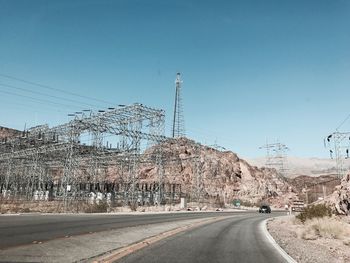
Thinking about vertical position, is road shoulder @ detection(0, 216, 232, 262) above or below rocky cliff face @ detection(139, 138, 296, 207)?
below

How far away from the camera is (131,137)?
47.3 meters

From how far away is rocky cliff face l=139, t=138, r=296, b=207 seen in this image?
9188 centimetres

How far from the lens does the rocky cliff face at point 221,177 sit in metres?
91.9

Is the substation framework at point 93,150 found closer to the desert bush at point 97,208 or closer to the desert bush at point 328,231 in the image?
the desert bush at point 97,208

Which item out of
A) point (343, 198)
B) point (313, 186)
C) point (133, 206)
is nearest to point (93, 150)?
point (133, 206)

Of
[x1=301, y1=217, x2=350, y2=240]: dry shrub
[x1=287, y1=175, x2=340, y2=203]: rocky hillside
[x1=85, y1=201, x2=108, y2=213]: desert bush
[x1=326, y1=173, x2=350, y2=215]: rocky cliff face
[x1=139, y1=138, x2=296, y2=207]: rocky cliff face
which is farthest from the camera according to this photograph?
[x1=287, y1=175, x2=340, y2=203]: rocky hillside

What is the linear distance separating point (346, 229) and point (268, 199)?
78558 mm

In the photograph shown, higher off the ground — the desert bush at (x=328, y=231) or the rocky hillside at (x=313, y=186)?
the rocky hillside at (x=313, y=186)

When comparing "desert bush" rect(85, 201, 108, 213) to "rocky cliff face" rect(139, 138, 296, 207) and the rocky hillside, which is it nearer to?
"rocky cliff face" rect(139, 138, 296, 207)


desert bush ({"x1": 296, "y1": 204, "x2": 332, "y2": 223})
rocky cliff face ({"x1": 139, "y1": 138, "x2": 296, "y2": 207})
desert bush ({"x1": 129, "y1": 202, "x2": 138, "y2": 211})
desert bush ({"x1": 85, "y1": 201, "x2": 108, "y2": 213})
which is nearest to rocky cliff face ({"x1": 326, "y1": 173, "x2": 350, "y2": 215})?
desert bush ({"x1": 296, "y1": 204, "x2": 332, "y2": 223})

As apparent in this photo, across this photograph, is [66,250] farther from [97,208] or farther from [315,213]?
[97,208]

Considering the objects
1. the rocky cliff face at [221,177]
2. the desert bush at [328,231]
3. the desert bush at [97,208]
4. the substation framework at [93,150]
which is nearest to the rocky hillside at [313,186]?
the rocky cliff face at [221,177]

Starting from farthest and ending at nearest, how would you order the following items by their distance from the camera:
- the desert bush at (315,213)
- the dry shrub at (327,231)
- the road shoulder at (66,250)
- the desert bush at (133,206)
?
the desert bush at (133,206), the desert bush at (315,213), the dry shrub at (327,231), the road shoulder at (66,250)

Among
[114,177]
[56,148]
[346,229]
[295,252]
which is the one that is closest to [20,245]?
[295,252]
